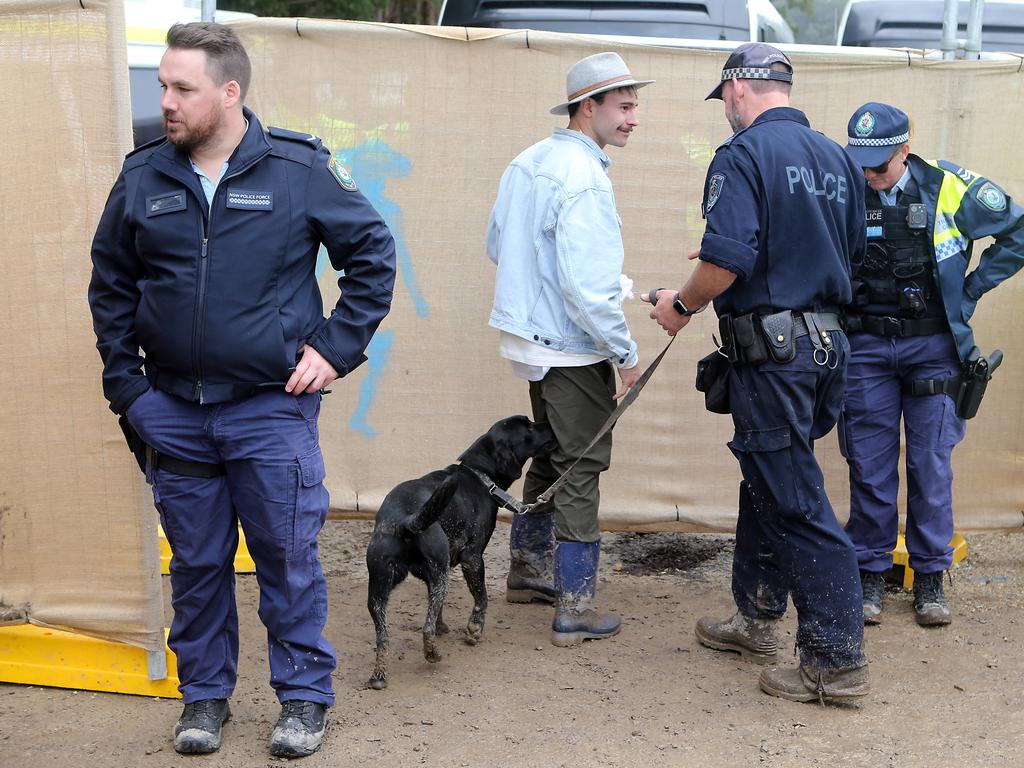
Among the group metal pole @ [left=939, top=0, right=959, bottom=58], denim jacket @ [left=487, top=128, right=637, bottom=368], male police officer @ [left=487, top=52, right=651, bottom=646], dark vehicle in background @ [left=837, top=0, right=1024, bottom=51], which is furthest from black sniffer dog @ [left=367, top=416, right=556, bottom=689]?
dark vehicle in background @ [left=837, top=0, right=1024, bottom=51]

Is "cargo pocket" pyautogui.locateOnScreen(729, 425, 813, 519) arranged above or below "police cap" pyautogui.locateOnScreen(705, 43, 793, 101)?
below

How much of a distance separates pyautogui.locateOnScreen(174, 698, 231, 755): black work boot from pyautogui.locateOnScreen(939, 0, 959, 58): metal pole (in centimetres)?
419

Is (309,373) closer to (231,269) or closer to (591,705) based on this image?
(231,269)

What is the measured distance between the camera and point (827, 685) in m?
4.02

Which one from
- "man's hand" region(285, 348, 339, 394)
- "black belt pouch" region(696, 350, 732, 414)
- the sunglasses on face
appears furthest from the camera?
the sunglasses on face

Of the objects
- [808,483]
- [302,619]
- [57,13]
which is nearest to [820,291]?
[808,483]

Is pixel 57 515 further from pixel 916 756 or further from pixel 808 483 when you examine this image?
pixel 916 756

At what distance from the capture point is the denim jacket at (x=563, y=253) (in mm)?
4293

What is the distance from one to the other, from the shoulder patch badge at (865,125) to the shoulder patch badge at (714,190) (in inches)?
39.9

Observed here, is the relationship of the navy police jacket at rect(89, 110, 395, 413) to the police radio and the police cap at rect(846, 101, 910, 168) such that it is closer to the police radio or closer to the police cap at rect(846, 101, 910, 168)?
the police cap at rect(846, 101, 910, 168)

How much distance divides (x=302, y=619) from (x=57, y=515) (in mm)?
1034

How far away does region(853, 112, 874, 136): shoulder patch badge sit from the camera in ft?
14.9

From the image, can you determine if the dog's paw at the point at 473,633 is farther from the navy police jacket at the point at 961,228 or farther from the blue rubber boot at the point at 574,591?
the navy police jacket at the point at 961,228

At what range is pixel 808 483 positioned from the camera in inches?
154
